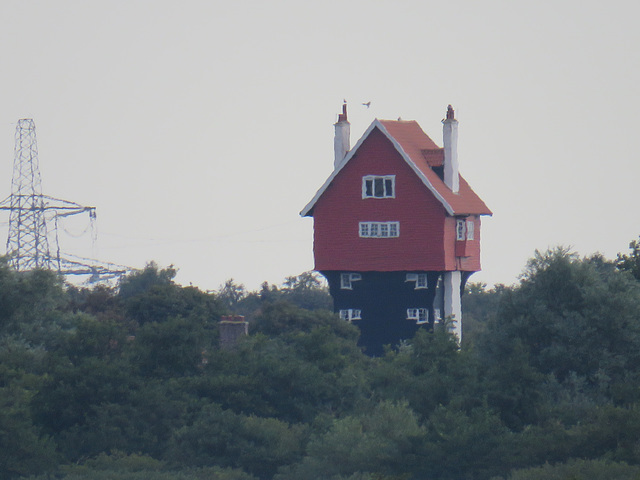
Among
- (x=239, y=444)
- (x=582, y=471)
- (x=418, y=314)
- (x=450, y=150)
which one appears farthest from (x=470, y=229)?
(x=582, y=471)

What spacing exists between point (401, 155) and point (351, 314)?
26.8 ft

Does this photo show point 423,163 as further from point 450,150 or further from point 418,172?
point 418,172

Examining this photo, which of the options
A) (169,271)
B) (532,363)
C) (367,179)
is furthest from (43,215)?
(532,363)

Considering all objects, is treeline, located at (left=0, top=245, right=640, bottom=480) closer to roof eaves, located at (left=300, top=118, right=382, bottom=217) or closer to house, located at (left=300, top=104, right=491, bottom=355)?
house, located at (left=300, top=104, right=491, bottom=355)

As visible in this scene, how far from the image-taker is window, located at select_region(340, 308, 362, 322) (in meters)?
58.5

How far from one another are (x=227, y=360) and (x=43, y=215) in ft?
181

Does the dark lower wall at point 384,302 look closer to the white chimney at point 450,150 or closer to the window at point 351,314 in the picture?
the window at point 351,314

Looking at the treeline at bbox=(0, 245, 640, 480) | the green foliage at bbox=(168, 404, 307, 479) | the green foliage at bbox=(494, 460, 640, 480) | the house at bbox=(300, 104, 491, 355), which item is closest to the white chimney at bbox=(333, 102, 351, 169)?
the house at bbox=(300, 104, 491, 355)

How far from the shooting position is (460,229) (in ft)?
188

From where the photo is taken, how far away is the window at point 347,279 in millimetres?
58000

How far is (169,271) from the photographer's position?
308ft

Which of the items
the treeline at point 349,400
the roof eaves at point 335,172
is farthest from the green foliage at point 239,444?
the roof eaves at point 335,172

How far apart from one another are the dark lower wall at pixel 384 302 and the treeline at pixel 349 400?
12051mm

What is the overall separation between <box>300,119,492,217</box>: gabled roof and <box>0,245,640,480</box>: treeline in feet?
37.4
